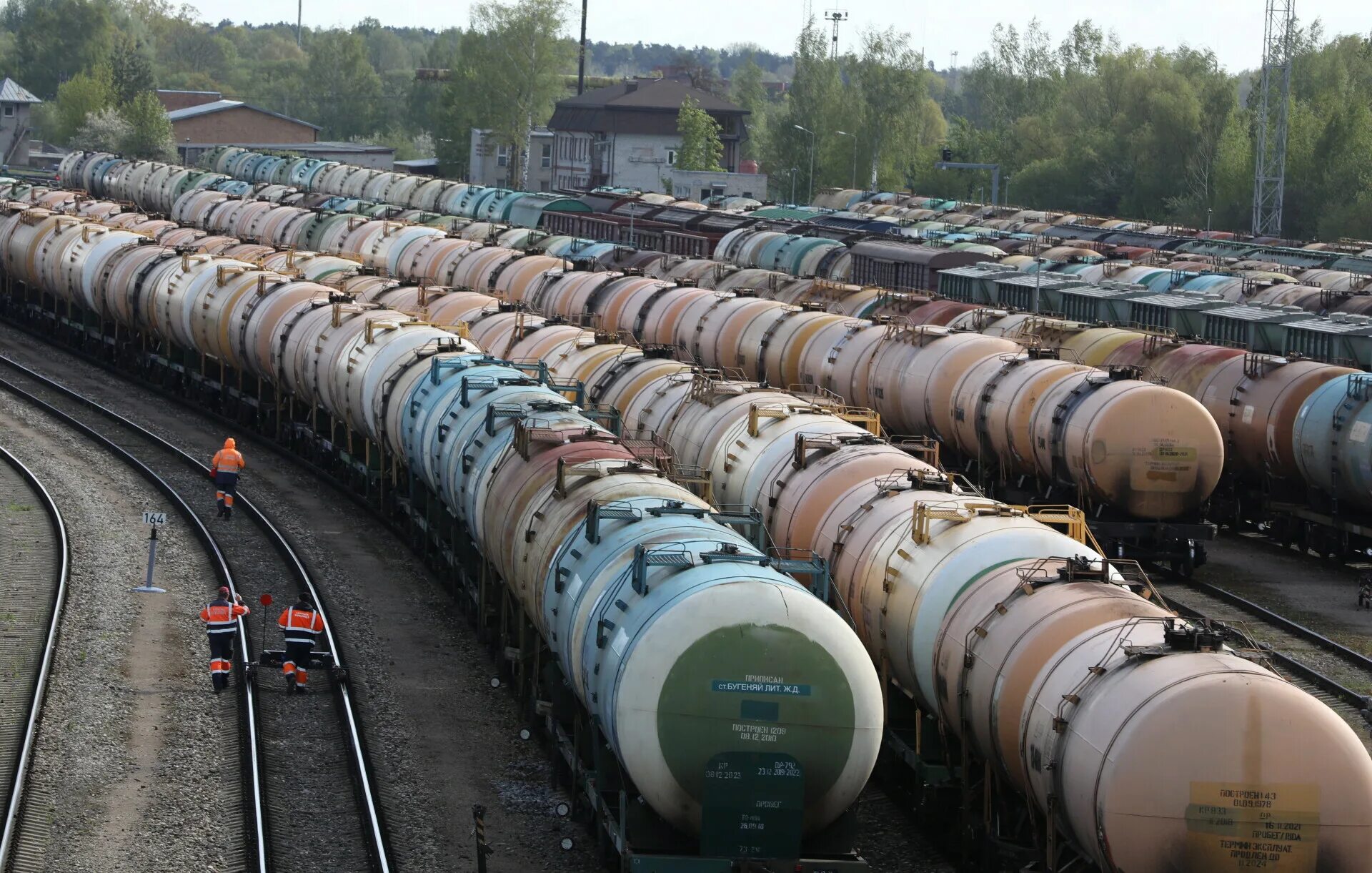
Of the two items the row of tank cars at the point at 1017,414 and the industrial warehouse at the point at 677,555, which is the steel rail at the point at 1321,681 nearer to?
the industrial warehouse at the point at 677,555

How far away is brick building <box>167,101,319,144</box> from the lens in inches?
5468

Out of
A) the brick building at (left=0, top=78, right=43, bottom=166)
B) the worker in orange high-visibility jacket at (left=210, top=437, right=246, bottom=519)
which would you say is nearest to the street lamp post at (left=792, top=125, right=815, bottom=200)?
the brick building at (left=0, top=78, right=43, bottom=166)

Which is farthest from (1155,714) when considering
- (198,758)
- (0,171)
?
→ (0,171)

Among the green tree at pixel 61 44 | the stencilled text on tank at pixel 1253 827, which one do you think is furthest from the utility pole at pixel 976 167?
the green tree at pixel 61 44

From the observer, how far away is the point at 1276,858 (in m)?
12.7

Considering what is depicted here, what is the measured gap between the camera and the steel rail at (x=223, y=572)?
1806 cm

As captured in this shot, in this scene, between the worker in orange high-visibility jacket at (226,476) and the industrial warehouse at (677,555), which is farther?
the worker in orange high-visibility jacket at (226,476)

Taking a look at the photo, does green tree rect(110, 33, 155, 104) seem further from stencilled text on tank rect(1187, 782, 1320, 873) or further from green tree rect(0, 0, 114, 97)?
stencilled text on tank rect(1187, 782, 1320, 873)

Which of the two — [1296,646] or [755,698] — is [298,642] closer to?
[755,698]

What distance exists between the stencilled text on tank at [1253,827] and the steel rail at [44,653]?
1143cm

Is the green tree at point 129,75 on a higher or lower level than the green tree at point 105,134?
higher

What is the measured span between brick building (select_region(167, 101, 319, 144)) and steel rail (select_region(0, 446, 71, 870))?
355ft

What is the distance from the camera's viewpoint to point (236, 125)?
140375mm

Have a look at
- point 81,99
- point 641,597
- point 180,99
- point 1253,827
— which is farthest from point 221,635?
point 180,99
